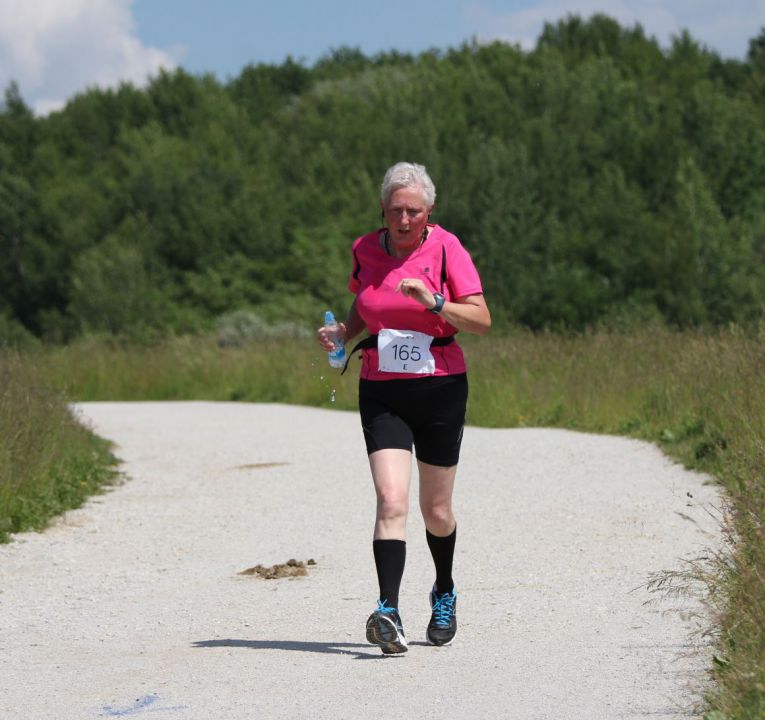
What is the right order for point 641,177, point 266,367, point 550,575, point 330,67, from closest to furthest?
point 550,575, point 266,367, point 641,177, point 330,67

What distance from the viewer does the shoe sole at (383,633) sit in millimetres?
6184

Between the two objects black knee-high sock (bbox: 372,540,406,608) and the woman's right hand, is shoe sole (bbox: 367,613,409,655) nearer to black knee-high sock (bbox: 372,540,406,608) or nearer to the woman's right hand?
black knee-high sock (bbox: 372,540,406,608)

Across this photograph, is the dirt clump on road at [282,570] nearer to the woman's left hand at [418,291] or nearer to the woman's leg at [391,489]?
the woman's leg at [391,489]

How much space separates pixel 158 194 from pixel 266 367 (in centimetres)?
3871

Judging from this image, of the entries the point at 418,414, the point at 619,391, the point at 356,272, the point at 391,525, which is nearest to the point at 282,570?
the point at 391,525

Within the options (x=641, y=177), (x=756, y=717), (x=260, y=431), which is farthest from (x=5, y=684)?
(x=641, y=177)

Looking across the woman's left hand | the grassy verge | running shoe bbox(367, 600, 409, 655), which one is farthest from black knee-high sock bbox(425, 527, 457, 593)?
the grassy verge

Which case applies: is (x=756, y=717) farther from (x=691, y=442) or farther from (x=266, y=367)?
(x=266, y=367)

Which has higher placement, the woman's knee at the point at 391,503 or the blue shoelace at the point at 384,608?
the woman's knee at the point at 391,503

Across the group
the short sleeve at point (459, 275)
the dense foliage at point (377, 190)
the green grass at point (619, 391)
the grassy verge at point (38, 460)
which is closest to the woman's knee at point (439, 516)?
the short sleeve at point (459, 275)

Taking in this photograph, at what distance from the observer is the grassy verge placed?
10.9 m

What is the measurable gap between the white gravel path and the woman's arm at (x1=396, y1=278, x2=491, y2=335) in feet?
4.37

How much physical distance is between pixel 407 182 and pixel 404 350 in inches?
28.0

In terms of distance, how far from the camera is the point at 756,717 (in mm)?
4391
